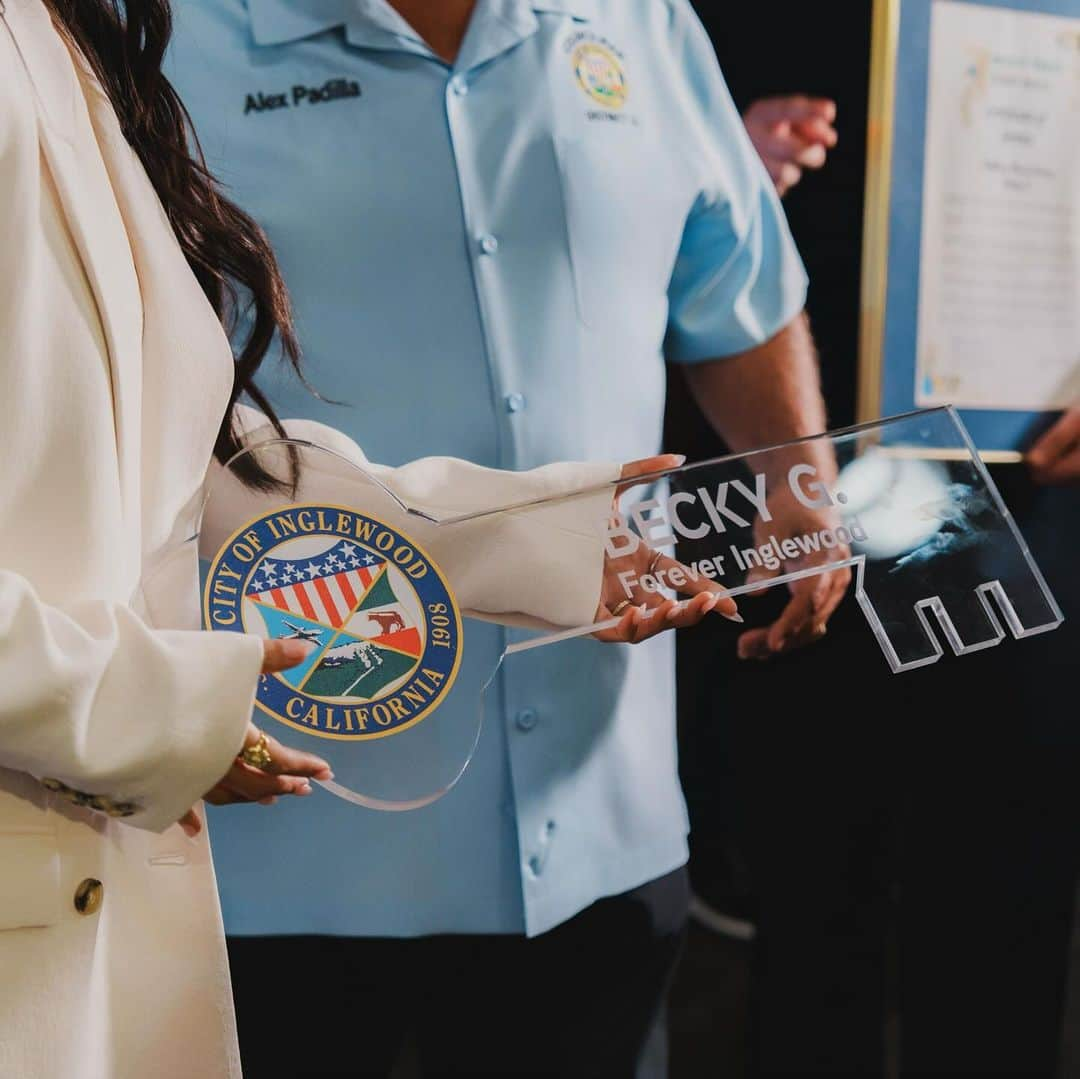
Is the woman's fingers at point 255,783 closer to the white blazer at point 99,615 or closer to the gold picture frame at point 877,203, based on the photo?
the white blazer at point 99,615

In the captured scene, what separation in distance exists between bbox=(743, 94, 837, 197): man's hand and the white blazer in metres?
0.62

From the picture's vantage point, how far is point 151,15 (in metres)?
0.82

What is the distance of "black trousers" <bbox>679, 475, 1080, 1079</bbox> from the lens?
126 centimetres

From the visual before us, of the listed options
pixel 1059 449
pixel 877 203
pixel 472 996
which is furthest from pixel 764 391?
pixel 472 996

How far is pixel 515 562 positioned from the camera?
0.83 metres

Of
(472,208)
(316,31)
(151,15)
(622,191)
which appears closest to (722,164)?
(622,191)

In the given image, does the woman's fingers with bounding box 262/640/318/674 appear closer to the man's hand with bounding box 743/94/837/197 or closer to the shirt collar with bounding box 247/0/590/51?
the shirt collar with bounding box 247/0/590/51

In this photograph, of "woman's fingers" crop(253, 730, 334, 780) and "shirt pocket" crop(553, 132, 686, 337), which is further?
"shirt pocket" crop(553, 132, 686, 337)

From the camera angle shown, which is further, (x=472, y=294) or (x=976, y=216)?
(x=976, y=216)

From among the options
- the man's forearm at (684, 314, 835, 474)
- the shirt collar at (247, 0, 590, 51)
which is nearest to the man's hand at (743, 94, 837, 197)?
the man's forearm at (684, 314, 835, 474)

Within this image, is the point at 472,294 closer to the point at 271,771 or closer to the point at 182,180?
the point at 182,180

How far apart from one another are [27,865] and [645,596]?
0.42 metres

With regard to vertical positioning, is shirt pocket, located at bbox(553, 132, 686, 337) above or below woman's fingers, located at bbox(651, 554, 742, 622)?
above

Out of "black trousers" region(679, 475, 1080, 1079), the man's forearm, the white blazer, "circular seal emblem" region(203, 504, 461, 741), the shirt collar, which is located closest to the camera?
the white blazer
